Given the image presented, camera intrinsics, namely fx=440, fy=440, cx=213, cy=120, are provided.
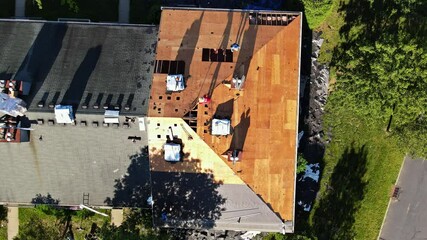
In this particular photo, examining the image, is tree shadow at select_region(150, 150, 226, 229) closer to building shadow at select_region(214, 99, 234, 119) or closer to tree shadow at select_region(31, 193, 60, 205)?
building shadow at select_region(214, 99, 234, 119)

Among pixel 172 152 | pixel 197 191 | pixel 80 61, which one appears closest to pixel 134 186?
pixel 172 152

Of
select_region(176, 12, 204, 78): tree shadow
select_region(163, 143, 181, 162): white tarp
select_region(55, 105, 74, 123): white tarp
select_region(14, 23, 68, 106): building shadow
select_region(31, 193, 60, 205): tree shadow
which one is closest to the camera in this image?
select_region(55, 105, 74, 123): white tarp

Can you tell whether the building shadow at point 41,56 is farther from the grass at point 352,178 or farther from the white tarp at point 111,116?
the grass at point 352,178

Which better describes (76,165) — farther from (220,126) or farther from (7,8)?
(7,8)

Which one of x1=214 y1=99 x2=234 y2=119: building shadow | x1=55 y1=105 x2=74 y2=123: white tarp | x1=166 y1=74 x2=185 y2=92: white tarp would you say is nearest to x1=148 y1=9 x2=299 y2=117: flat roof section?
x1=166 y1=74 x2=185 y2=92: white tarp

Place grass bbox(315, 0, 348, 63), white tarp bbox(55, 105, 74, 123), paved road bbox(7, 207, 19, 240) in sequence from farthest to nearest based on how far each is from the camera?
paved road bbox(7, 207, 19, 240) < grass bbox(315, 0, 348, 63) < white tarp bbox(55, 105, 74, 123)

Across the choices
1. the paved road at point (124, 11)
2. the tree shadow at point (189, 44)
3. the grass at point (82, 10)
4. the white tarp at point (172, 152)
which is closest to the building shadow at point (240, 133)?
the white tarp at point (172, 152)

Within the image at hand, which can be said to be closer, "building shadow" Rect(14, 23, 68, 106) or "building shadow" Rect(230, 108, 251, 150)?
"building shadow" Rect(230, 108, 251, 150)
